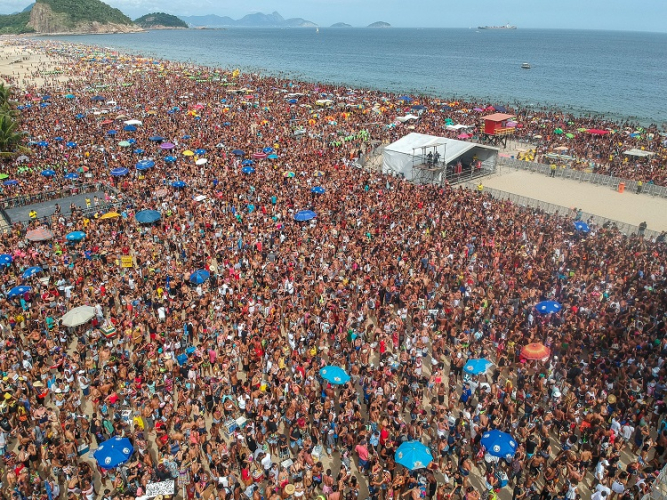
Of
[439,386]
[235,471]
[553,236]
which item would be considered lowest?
[235,471]

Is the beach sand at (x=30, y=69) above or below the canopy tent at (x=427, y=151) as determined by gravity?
above

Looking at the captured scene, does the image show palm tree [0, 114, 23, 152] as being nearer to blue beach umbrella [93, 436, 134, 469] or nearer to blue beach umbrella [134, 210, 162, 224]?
blue beach umbrella [134, 210, 162, 224]

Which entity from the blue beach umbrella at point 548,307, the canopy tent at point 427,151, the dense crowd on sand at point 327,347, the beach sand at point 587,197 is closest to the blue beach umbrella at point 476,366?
the dense crowd on sand at point 327,347

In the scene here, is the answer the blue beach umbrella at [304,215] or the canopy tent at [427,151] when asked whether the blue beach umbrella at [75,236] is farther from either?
the canopy tent at [427,151]

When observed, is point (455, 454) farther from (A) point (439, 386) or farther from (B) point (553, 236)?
(B) point (553, 236)

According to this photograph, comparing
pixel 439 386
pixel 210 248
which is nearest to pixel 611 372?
pixel 439 386

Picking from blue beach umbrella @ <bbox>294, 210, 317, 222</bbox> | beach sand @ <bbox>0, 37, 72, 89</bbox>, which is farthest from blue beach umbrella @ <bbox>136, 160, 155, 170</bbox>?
beach sand @ <bbox>0, 37, 72, 89</bbox>

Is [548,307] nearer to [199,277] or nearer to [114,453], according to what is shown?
[199,277]
